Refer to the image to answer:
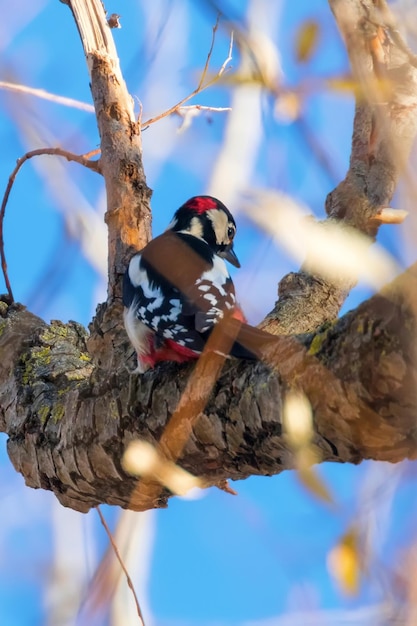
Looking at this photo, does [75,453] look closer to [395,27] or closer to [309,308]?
[309,308]

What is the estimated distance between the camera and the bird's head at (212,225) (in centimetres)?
267

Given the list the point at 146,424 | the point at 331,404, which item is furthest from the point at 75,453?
the point at 331,404

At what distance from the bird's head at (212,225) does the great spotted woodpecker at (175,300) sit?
0.95 feet

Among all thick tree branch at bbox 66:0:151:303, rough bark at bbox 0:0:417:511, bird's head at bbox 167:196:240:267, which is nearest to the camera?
rough bark at bbox 0:0:417:511

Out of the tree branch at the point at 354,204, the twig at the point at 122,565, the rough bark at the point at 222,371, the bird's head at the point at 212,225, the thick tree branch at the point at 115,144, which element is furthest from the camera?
the bird's head at the point at 212,225

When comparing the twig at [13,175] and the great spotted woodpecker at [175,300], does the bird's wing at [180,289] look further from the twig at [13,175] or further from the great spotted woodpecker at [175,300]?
the twig at [13,175]

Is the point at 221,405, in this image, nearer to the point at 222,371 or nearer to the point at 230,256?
the point at 222,371

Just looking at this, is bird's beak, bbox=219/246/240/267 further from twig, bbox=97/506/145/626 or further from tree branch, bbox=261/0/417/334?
twig, bbox=97/506/145/626

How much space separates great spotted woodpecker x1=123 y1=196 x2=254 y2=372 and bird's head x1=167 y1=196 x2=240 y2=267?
0.29m

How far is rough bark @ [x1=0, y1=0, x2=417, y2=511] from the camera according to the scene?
3.39ft

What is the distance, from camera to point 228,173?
1996 mm

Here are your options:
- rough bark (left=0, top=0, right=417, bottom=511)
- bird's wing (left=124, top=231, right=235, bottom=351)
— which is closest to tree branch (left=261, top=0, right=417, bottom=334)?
rough bark (left=0, top=0, right=417, bottom=511)

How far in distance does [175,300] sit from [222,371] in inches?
16.0

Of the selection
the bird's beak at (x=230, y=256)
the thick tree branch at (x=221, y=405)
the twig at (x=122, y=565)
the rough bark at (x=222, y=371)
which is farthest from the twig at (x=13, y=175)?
the twig at (x=122, y=565)
